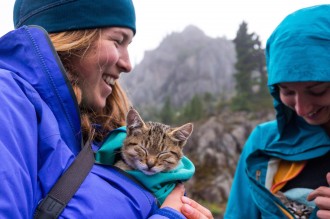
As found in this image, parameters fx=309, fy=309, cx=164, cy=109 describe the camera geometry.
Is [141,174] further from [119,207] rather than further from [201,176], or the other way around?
[201,176]

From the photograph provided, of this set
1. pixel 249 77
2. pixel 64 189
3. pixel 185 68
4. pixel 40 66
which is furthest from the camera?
pixel 185 68

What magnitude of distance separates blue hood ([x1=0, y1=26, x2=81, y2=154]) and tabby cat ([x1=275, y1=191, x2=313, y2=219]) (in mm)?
2094

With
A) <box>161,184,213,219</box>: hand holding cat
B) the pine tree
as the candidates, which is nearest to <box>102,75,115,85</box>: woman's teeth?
<box>161,184,213,219</box>: hand holding cat

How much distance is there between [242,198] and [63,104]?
2.30 meters

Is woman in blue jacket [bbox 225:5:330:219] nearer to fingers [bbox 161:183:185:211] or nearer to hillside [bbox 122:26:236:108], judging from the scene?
fingers [bbox 161:183:185:211]

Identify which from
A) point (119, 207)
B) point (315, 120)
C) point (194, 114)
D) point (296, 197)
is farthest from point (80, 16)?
point (194, 114)

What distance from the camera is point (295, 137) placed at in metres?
3.15

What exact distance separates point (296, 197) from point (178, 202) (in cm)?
139

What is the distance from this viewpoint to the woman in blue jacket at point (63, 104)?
141 centimetres

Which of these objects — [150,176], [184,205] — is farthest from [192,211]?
[150,176]

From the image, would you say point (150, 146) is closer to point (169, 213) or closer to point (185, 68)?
point (169, 213)

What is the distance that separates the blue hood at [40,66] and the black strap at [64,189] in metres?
0.19

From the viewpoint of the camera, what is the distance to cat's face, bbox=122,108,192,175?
100 inches

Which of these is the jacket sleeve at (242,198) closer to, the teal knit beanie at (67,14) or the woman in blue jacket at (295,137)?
the woman in blue jacket at (295,137)
